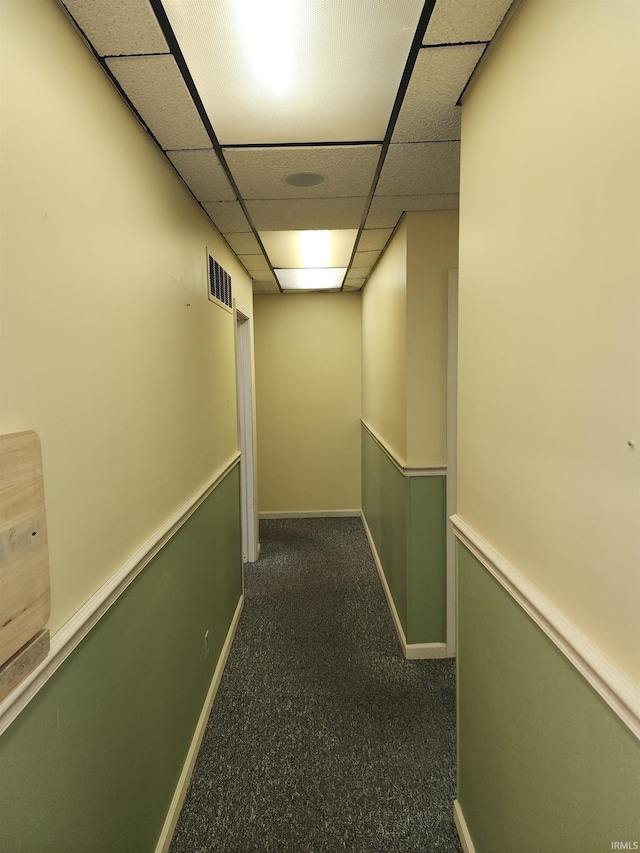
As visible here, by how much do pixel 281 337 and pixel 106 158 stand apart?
3.86 m

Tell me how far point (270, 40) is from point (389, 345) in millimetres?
2124

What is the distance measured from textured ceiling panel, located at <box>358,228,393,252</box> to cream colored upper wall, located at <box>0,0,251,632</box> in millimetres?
1338

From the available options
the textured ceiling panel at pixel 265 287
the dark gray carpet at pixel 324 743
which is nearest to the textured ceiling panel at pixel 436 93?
the dark gray carpet at pixel 324 743

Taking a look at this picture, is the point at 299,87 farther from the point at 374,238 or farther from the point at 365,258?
the point at 365,258

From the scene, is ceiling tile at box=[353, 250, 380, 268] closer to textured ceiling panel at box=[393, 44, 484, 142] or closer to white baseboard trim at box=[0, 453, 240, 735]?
textured ceiling panel at box=[393, 44, 484, 142]

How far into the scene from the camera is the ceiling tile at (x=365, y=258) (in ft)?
11.2

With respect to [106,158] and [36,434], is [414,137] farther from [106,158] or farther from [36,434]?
[36,434]

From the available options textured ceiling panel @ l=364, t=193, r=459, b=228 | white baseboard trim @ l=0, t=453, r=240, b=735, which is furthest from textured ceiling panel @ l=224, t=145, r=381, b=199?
white baseboard trim @ l=0, t=453, r=240, b=735

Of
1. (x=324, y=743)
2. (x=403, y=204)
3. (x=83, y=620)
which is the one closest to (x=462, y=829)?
(x=324, y=743)

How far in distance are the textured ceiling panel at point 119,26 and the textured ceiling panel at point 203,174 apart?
0.56 m

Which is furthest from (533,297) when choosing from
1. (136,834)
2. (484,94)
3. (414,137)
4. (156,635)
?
Answer: (136,834)

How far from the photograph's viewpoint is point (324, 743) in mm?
2102

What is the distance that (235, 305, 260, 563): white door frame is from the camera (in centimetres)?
389

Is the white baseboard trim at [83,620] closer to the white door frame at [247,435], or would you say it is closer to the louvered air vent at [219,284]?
the louvered air vent at [219,284]
